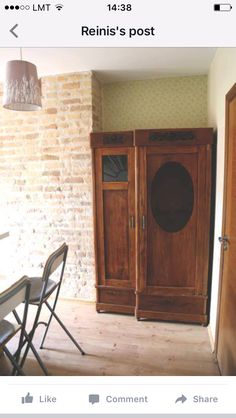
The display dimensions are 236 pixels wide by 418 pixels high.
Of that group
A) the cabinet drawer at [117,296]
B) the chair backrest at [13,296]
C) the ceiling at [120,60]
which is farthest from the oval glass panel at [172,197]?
the chair backrest at [13,296]

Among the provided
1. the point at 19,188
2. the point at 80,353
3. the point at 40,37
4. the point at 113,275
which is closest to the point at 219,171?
the point at 113,275

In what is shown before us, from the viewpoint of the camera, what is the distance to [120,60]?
204 cm

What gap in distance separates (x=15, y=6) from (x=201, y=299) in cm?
217

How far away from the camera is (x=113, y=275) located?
2281 mm

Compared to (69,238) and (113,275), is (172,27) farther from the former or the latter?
(69,238)

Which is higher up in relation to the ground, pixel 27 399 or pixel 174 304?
pixel 27 399

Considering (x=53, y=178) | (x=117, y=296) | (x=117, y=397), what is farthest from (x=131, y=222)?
(x=117, y=397)

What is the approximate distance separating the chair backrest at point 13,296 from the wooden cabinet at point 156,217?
1.15 metres

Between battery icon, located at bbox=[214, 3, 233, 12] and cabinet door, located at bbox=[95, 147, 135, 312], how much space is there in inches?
52.9

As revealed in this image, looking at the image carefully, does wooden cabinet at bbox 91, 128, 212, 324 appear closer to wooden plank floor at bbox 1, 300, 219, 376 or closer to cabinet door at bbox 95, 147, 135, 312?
cabinet door at bbox 95, 147, 135, 312

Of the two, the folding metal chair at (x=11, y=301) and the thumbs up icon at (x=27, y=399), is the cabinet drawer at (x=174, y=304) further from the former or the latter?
the thumbs up icon at (x=27, y=399)

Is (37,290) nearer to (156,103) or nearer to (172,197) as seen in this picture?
(172,197)

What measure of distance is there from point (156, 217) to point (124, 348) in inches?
40.7

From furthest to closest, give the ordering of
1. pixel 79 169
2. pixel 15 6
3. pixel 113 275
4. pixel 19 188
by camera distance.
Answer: pixel 19 188 → pixel 79 169 → pixel 113 275 → pixel 15 6
